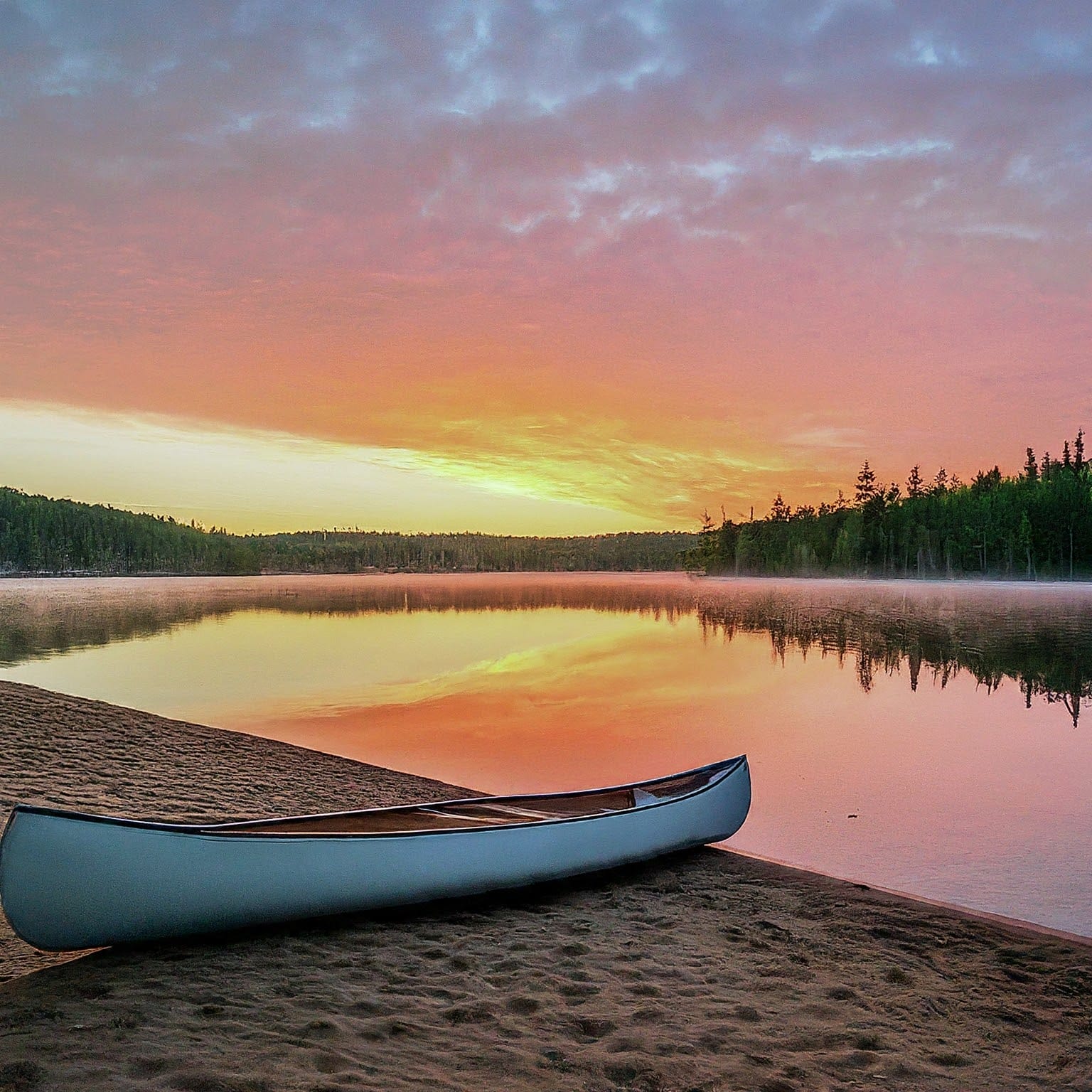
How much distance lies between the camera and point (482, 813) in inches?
290

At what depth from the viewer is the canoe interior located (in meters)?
6.20

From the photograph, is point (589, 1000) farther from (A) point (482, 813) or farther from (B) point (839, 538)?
(B) point (839, 538)

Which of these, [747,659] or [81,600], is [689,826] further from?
[81,600]

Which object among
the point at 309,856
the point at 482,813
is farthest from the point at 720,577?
the point at 309,856

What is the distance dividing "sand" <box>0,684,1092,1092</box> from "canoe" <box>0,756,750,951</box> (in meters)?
0.21

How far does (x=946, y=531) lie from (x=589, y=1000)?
330 ft

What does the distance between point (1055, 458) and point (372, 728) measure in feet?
365

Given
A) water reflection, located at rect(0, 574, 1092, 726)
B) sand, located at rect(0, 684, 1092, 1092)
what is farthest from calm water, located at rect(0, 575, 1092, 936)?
sand, located at rect(0, 684, 1092, 1092)

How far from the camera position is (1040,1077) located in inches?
163

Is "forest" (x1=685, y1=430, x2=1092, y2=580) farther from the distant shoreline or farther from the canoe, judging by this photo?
the canoe

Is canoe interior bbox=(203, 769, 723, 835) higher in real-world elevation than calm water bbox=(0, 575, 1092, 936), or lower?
higher

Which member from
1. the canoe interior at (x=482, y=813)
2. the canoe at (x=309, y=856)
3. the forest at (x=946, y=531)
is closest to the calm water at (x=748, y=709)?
the canoe interior at (x=482, y=813)

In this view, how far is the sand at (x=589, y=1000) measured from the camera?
3986 millimetres

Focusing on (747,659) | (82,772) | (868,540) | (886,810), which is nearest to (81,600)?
(747,659)
